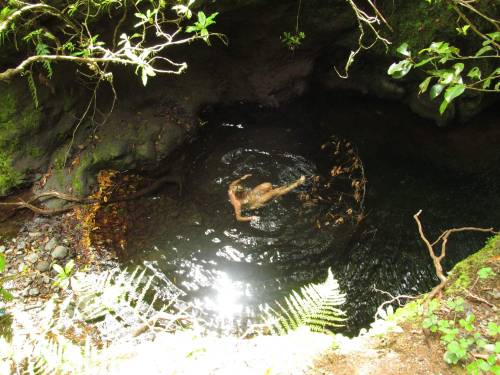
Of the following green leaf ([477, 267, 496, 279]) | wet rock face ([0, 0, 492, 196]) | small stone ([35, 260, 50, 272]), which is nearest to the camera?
green leaf ([477, 267, 496, 279])

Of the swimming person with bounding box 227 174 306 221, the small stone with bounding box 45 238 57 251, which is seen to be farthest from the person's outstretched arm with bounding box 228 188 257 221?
the small stone with bounding box 45 238 57 251

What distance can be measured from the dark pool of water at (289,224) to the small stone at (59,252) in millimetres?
908

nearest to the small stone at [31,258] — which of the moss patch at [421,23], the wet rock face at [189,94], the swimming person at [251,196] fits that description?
the wet rock face at [189,94]

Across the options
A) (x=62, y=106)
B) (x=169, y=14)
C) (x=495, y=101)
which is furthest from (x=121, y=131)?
(x=495, y=101)

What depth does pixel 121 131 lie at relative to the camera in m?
6.19

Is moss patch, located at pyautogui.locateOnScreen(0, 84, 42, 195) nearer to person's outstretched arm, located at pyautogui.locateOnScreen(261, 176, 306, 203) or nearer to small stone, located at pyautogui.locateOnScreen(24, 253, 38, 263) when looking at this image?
small stone, located at pyautogui.locateOnScreen(24, 253, 38, 263)

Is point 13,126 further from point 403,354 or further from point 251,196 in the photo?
point 403,354

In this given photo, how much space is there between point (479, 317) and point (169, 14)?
5.44m

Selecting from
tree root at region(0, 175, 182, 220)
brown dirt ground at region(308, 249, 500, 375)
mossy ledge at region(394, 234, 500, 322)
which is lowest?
brown dirt ground at region(308, 249, 500, 375)

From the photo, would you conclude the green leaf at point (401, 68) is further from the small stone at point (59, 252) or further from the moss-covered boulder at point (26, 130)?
the moss-covered boulder at point (26, 130)

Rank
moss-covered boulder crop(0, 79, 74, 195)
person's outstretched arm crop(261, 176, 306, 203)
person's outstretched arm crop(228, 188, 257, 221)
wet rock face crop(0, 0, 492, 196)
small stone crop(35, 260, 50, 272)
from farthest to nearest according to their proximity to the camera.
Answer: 1. person's outstretched arm crop(261, 176, 306, 203)
2. person's outstretched arm crop(228, 188, 257, 221)
3. wet rock face crop(0, 0, 492, 196)
4. moss-covered boulder crop(0, 79, 74, 195)
5. small stone crop(35, 260, 50, 272)

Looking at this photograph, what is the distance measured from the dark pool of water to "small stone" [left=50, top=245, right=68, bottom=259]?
908 mm

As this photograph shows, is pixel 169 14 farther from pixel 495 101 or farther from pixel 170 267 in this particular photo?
pixel 495 101

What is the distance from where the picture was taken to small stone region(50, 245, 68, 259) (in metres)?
5.15
